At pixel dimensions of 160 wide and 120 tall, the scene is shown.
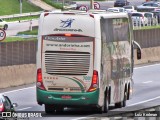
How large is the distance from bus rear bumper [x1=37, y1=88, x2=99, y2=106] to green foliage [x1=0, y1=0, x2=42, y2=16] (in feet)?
268

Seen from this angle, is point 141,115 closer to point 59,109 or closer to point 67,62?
point 67,62

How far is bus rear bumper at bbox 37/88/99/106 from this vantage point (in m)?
28.0

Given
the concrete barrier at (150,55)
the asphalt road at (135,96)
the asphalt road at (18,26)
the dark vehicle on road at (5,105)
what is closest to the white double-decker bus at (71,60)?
the asphalt road at (135,96)

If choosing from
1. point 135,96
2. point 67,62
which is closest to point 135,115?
point 67,62

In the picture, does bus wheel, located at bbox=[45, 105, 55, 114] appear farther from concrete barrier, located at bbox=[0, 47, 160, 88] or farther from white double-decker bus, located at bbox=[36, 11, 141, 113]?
concrete barrier, located at bbox=[0, 47, 160, 88]

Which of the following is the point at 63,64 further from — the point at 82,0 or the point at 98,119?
the point at 82,0

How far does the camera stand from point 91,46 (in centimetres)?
2814

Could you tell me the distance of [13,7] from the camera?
114 metres

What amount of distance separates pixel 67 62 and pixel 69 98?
110cm

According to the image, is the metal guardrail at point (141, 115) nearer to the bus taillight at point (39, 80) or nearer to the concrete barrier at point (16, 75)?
the bus taillight at point (39, 80)

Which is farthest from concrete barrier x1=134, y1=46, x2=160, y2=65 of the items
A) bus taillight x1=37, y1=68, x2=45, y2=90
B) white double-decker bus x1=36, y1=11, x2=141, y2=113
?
bus taillight x1=37, y1=68, x2=45, y2=90

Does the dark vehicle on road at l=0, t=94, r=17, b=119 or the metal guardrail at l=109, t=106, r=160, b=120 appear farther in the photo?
the dark vehicle on road at l=0, t=94, r=17, b=119

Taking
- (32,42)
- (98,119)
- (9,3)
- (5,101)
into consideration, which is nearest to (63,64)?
(5,101)

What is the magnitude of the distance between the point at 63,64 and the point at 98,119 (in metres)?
10.8
